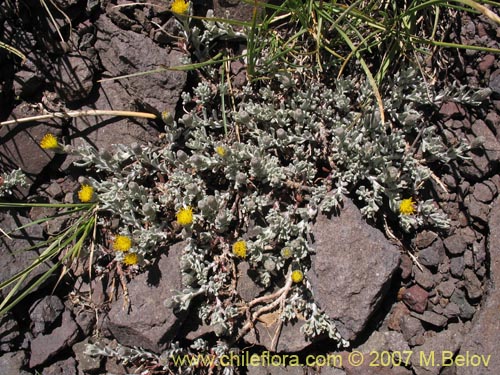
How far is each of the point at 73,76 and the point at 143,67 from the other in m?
0.61

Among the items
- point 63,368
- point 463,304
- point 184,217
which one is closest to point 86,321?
point 63,368

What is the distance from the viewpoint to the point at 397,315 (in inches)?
139

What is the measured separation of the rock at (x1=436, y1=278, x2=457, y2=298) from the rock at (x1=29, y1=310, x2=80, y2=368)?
9.59ft

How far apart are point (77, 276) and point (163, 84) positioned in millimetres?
1778

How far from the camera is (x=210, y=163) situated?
3602 mm

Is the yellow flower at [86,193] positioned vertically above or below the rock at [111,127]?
below

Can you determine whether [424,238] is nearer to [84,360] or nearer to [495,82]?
[495,82]

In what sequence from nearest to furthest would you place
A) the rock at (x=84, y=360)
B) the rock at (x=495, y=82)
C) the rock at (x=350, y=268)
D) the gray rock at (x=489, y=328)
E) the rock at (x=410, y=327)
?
the gray rock at (x=489, y=328)
the rock at (x=350, y=268)
the rock at (x=410, y=327)
the rock at (x=495, y=82)
the rock at (x=84, y=360)

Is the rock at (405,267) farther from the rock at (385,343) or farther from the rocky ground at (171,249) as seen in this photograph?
the rock at (385,343)

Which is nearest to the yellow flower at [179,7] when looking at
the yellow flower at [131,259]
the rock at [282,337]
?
→ the yellow flower at [131,259]

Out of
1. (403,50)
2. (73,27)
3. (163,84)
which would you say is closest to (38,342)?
(163,84)

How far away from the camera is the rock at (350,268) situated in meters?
3.36

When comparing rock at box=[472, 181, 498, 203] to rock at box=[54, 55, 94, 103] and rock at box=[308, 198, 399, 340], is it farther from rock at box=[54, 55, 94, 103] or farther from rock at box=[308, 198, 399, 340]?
rock at box=[54, 55, 94, 103]

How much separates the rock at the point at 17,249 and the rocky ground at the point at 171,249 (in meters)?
0.01
